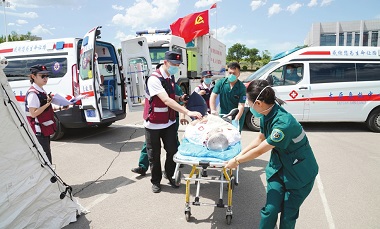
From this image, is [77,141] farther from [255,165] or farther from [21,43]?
[255,165]

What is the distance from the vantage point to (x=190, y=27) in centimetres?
1234

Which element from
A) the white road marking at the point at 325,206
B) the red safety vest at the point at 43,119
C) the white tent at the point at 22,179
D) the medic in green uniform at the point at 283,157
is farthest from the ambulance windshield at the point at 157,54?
the medic in green uniform at the point at 283,157

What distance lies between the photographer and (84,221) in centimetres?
307

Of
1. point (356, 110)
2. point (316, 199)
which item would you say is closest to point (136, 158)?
point (316, 199)

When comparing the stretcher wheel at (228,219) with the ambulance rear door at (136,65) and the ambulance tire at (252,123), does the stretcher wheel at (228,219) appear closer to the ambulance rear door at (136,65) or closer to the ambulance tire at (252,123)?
the ambulance tire at (252,123)

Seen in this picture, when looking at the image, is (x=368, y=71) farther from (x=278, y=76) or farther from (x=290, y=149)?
(x=290, y=149)

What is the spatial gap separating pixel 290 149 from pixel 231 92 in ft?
8.08

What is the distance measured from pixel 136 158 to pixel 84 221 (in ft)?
7.59

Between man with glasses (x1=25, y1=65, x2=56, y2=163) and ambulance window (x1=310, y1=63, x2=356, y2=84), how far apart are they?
6.35 meters

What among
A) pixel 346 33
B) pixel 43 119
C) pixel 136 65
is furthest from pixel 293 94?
pixel 346 33

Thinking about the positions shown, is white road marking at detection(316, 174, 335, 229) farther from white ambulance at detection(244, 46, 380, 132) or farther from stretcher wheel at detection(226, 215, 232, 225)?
white ambulance at detection(244, 46, 380, 132)

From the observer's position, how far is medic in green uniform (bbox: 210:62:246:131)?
4.39m

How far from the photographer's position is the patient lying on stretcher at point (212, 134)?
9.95 ft

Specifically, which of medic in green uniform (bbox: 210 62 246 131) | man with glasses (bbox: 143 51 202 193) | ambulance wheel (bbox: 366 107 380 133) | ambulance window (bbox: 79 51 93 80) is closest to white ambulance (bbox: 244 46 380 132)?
ambulance wheel (bbox: 366 107 380 133)
